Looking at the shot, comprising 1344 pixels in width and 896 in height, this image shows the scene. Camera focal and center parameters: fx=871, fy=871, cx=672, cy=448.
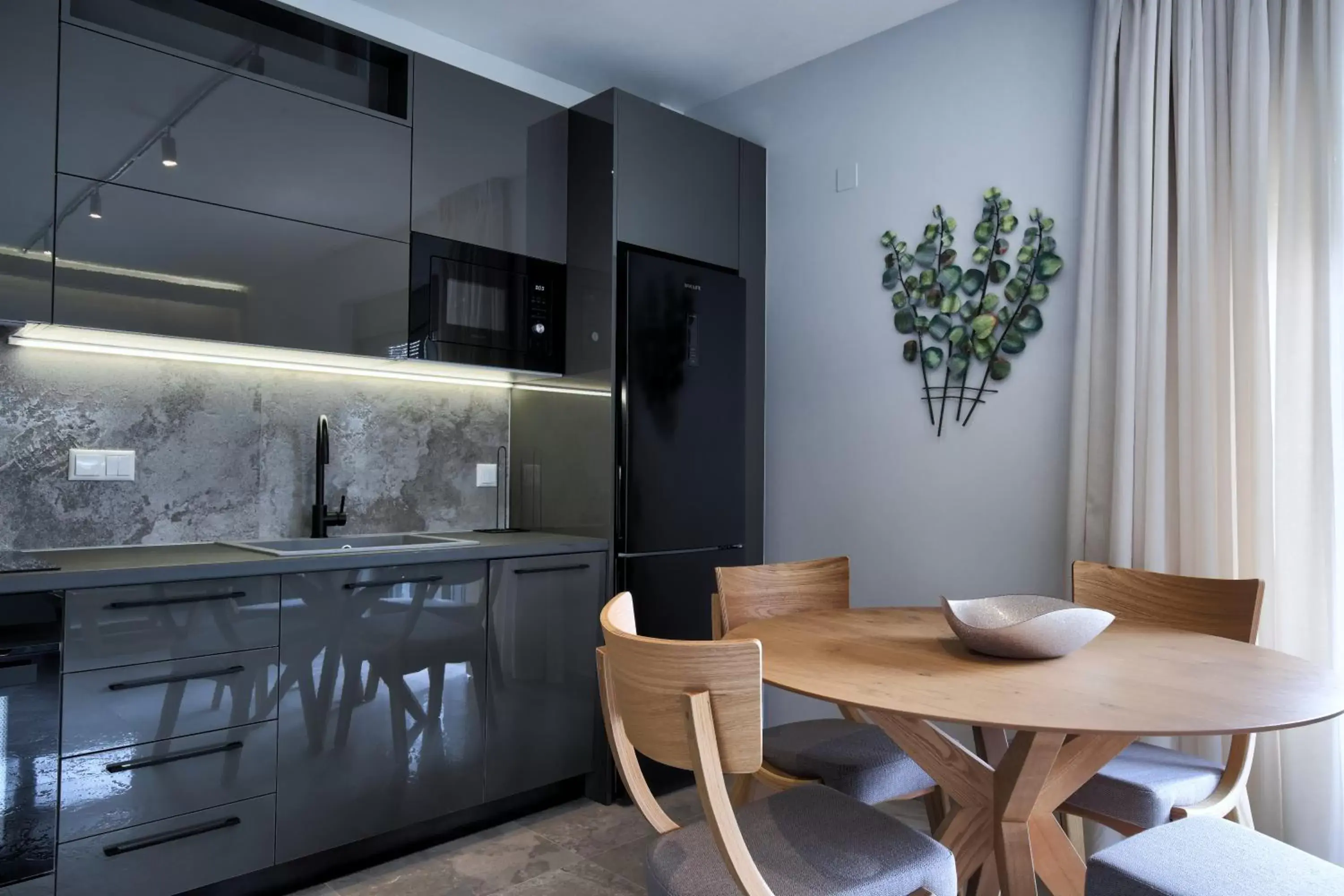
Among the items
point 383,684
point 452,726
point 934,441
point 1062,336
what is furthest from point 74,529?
point 1062,336

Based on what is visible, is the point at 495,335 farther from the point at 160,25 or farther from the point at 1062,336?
the point at 1062,336

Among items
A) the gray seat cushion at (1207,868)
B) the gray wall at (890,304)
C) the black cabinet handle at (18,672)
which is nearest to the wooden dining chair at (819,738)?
the gray seat cushion at (1207,868)

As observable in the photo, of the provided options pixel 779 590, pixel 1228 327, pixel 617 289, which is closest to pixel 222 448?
pixel 617 289

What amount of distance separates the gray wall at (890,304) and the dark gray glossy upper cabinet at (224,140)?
164cm

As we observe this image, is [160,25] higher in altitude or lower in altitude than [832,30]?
lower

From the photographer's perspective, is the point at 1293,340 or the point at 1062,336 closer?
the point at 1293,340

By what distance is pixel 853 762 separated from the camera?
195cm

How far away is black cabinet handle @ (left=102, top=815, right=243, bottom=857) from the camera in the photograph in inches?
80.2

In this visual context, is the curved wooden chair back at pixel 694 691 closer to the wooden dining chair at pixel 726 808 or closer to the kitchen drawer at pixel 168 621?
the wooden dining chair at pixel 726 808

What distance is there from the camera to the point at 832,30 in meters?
3.34

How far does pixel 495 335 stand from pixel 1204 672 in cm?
234

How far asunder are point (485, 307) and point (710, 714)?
209 cm

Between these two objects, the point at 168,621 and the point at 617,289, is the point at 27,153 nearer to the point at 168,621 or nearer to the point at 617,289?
the point at 168,621

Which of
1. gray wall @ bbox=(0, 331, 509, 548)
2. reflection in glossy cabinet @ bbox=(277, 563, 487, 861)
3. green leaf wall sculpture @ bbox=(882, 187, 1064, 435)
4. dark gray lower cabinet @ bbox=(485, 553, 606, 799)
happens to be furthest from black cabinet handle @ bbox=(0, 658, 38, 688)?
green leaf wall sculpture @ bbox=(882, 187, 1064, 435)
